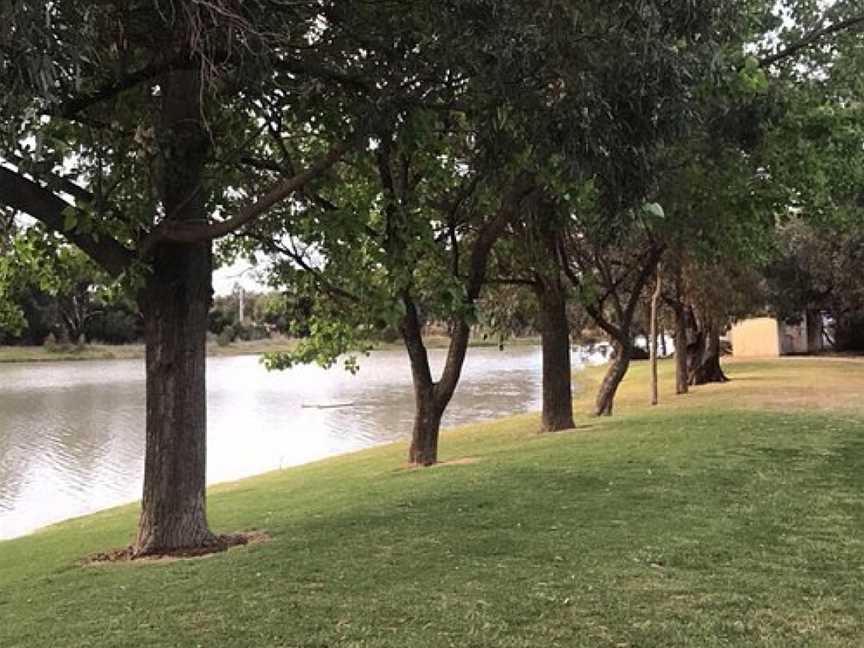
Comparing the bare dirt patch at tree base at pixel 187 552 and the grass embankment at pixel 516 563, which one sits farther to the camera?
the bare dirt patch at tree base at pixel 187 552

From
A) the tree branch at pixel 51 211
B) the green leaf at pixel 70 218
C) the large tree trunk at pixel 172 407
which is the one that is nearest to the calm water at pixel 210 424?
the large tree trunk at pixel 172 407

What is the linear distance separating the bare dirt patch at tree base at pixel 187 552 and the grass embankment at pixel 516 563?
262 millimetres

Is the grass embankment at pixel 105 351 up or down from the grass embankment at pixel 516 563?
up

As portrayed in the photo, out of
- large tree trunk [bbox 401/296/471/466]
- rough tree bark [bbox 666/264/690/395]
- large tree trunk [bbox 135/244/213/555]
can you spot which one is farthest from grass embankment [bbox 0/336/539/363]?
large tree trunk [bbox 135/244/213/555]

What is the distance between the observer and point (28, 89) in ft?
12.8

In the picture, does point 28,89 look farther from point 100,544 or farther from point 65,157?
point 100,544

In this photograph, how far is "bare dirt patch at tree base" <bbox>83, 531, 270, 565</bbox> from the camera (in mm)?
8508

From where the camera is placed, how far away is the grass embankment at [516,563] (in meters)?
5.46

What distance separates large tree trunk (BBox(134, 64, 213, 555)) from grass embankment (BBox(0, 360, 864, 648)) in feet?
2.42

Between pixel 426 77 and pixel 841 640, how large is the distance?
14.8 feet

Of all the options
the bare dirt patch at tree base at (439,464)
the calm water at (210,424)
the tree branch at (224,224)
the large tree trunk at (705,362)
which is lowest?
the calm water at (210,424)

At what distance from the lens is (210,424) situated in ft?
96.9

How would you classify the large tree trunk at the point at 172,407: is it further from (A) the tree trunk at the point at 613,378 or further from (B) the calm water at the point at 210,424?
(A) the tree trunk at the point at 613,378

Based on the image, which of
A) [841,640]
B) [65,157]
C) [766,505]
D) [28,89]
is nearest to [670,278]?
[766,505]
